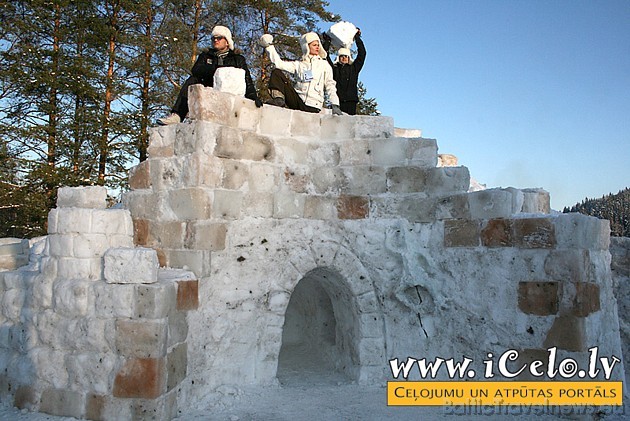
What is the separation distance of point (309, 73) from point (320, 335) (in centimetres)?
355

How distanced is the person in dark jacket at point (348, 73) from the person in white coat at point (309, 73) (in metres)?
0.38

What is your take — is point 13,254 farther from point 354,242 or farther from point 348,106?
point 348,106

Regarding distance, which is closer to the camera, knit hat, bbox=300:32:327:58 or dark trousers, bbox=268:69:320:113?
dark trousers, bbox=268:69:320:113

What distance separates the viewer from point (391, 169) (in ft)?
18.2

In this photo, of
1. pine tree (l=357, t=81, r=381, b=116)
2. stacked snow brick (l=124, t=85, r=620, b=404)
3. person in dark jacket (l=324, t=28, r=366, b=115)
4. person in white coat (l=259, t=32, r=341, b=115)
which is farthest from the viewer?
pine tree (l=357, t=81, r=381, b=116)

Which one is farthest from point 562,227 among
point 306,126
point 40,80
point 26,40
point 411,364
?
point 26,40

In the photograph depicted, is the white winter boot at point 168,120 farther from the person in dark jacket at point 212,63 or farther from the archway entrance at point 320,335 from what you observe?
the archway entrance at point 320,335

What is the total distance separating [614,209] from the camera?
316 inches

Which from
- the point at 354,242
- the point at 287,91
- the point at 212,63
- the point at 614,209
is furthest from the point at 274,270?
the point at 614,209

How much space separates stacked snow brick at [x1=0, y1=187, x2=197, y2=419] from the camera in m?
3.89

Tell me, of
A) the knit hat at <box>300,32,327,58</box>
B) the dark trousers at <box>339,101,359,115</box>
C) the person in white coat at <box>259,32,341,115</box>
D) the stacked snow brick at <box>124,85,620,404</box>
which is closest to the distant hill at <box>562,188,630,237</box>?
the stacked snow brick at <box>124,85,620,404</box>

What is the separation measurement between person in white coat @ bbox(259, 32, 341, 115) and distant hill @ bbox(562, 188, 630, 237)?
4.73 m

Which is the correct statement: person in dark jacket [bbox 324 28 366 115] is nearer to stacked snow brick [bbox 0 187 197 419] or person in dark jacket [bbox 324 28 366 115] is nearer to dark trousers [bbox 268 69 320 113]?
dark trousers [bbox 268 69 320 113]

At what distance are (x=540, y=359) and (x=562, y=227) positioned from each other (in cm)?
129
